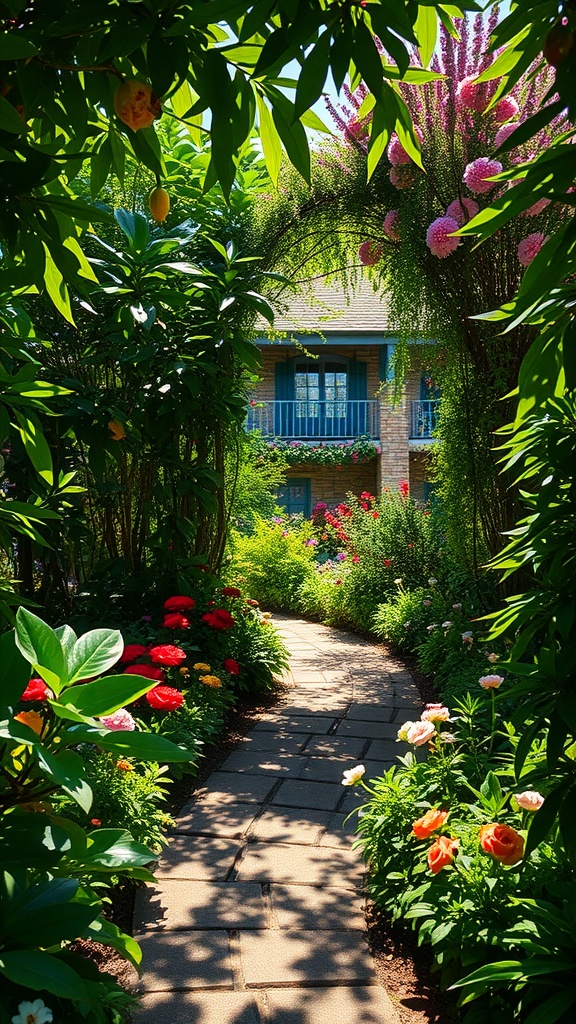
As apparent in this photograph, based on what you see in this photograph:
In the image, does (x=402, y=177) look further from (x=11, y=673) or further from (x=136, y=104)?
(x=11, y=673)

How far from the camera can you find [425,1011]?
2053 millimetres

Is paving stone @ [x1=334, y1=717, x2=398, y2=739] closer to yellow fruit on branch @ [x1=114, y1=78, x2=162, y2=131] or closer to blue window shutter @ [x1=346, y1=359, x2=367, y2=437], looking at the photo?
yellow fruit on branch @ [x1=114, y1=78, x2=162, y2=131]

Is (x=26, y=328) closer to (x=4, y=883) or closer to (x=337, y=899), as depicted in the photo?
(x=4, y=883)

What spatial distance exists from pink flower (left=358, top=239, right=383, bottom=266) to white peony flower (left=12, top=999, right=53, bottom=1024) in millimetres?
5129

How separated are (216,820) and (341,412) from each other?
1421 centimetres

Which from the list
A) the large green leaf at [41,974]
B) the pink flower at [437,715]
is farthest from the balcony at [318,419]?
the large green leaf at [41,974]

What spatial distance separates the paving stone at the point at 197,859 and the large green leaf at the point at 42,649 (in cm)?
217

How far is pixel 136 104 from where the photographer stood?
1.03 metres

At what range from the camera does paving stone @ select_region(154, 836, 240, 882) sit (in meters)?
2.82

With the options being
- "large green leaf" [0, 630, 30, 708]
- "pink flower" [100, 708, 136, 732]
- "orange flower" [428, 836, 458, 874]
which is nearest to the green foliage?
"pink flower" [100, 708, 136, 732]

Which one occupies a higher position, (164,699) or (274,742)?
(164,699)

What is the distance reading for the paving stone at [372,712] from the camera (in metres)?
4.82

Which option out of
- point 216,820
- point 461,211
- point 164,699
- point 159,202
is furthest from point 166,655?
point 461,211

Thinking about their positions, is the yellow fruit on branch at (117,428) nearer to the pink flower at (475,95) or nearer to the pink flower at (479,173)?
the pink flower at (479,173)
